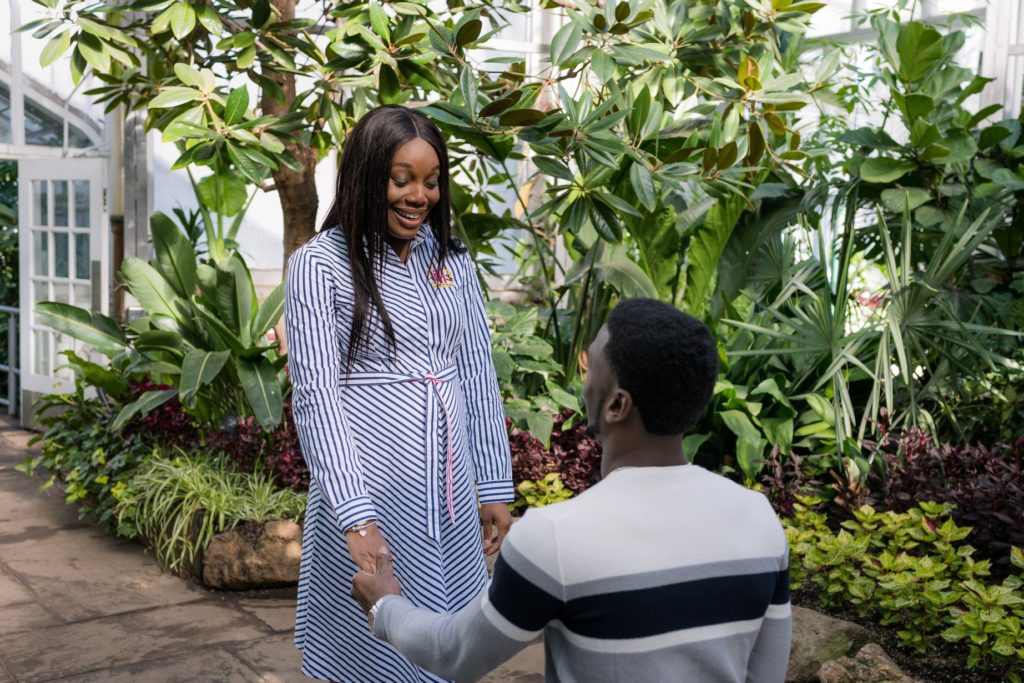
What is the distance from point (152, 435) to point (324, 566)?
3169 millimetres

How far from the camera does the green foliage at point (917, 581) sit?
111 inches

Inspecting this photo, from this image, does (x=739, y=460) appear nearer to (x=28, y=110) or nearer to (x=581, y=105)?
(x=581, y=105)

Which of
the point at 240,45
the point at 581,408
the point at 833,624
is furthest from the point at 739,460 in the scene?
the point at 240,45

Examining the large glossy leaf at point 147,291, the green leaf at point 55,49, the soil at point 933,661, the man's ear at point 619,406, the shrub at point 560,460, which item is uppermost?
the green leaf at point 55,49

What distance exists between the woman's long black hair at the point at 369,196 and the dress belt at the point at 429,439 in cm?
5

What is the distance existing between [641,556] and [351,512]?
32.5 inches

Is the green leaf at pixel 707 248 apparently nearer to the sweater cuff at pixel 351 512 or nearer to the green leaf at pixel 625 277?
the green leaf at pixel 625 277

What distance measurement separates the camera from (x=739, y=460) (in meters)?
4.18

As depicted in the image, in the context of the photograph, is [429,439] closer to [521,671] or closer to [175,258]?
[521,671]

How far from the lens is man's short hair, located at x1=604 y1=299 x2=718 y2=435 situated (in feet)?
4.03

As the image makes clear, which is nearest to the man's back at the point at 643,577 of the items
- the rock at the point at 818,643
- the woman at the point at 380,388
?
the woman at the point at 380,388

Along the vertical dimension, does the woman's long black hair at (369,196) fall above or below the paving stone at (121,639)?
above

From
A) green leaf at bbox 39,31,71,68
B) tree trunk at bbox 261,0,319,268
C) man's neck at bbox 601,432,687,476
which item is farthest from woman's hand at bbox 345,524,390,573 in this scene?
tree trunk at bbox 261,0,319,268

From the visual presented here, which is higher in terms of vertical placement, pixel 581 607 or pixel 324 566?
pixel 581 607
